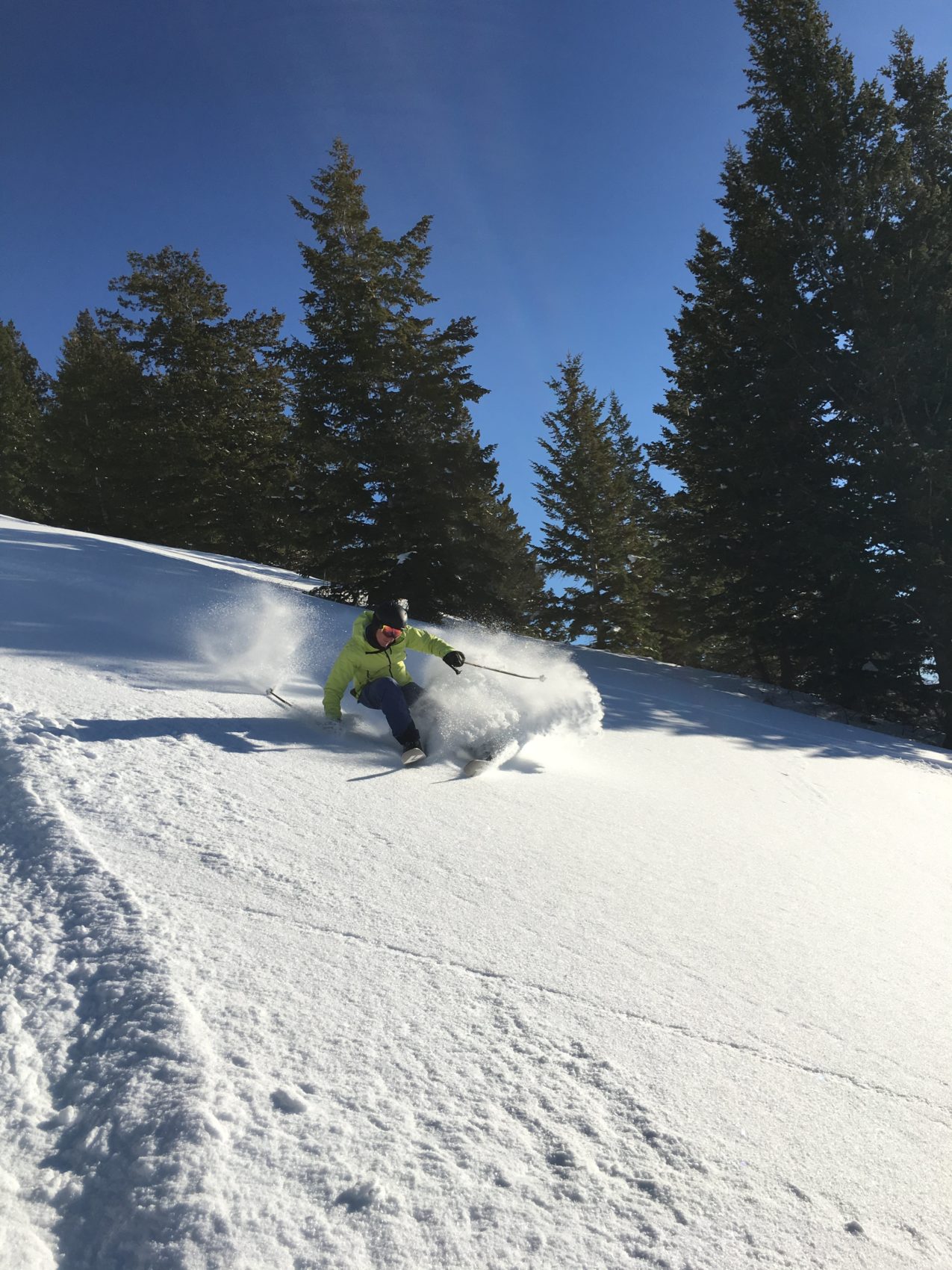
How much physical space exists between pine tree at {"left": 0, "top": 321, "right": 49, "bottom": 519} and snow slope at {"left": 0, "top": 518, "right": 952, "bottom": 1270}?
3698cm

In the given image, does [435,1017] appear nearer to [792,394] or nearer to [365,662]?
[365,662]

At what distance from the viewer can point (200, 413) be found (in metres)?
28.0

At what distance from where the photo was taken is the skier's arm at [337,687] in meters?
6.02

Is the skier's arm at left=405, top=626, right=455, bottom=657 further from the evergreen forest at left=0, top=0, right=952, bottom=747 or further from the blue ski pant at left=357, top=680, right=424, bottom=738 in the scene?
the evergreen forest at left=0, top=0, right=952, bottom=747

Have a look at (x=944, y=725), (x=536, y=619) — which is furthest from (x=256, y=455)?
(x=944, y=725)

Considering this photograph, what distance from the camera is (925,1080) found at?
248 centimetres

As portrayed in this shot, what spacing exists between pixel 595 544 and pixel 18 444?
3132cm

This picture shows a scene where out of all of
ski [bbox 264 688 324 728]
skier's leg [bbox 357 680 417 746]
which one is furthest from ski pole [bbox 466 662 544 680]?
ski [bbox 264 688 324 728]

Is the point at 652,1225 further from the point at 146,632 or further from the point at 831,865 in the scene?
the point at 146,632

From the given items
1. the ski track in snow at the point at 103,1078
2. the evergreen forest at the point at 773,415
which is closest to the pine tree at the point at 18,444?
the evergreen forest at the point at 773,415

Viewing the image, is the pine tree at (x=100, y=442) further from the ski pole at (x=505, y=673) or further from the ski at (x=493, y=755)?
the ski at (x=493, y=755)

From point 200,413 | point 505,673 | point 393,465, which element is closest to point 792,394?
point 393,465

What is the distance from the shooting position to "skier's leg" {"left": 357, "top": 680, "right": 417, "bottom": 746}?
18.5 feet

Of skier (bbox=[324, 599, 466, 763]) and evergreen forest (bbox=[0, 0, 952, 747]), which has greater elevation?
evergreen forest (bbox=[0, 0, 952, 747])
